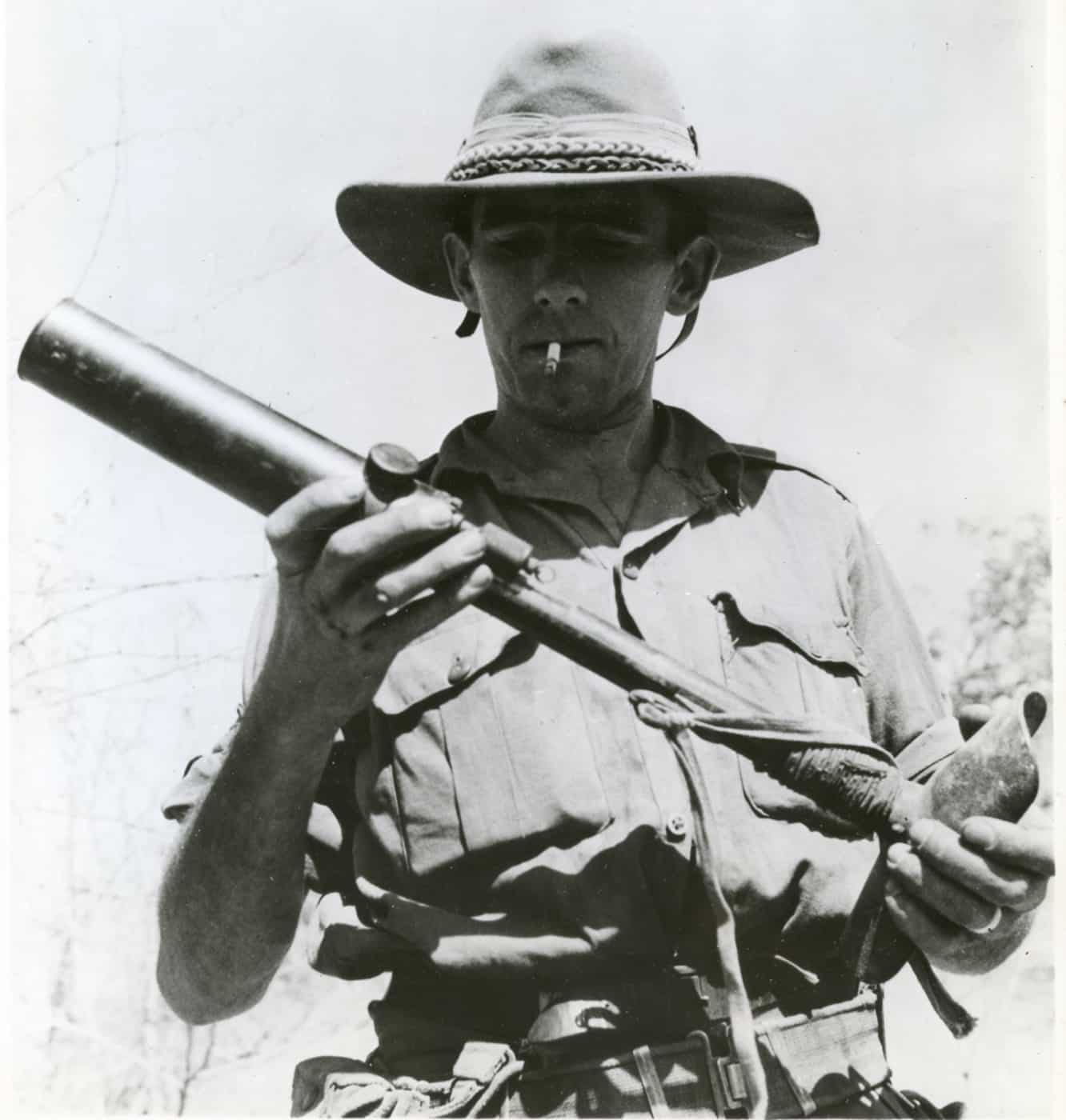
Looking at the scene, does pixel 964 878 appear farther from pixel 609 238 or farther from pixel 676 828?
pixel 609 238

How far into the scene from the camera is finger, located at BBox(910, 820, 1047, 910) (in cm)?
312

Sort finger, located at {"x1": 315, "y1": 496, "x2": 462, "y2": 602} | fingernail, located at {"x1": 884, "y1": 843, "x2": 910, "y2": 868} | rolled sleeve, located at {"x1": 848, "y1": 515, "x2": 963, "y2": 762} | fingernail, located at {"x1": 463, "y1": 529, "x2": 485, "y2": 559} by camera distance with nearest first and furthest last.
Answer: finger, located at {"x1": 315, "y1": 496, "x2": 462, "y2": 602}, fingernail, located at {"x1": 463, "y1": 529, "x2": 485, "y2": 559}, fingernail, located at {"x1": 884, "y1": 843, "x2": 910, "y2": 868}, rolled sleeve, located at {"x1": 848, "y1": 515, "x2": 963, "y2": 762}

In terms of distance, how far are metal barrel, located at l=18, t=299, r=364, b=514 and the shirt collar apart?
0.67 m

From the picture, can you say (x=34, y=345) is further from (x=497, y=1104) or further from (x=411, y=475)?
(x=497, y=1104)

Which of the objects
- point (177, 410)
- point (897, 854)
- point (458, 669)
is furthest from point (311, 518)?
point (897, 854)

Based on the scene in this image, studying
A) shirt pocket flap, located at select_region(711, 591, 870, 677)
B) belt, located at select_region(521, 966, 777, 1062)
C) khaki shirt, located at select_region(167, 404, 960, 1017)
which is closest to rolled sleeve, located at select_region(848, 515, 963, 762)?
khaki shirt, located at select_region(167, 404, 960, 1017)

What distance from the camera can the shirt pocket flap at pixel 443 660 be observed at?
3.53 meters

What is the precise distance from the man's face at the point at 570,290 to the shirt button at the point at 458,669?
0.57 m

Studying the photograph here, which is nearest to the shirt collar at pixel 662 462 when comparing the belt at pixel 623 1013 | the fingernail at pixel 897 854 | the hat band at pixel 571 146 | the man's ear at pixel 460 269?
the man's ear at pixel 460 269

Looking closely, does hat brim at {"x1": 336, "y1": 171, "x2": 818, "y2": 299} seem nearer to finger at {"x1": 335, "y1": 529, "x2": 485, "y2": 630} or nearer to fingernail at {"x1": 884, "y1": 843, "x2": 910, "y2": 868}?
finger at {"x1": 335, "y1": 529, "x2": 485, "y2": 630}

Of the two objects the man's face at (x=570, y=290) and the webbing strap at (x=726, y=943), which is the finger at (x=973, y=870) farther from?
the man's face at (x=570, y=290)

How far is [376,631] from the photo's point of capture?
2.98m

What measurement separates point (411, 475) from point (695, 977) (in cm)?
113

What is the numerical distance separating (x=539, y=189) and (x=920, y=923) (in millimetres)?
1649
